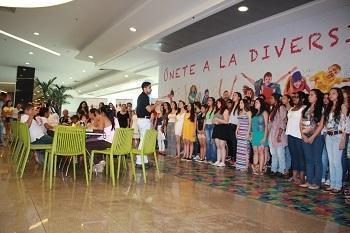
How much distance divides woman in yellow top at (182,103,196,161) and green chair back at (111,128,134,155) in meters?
3.36

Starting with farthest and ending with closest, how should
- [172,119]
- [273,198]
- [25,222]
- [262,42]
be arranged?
[172,119] → [262,42] → [273,198] → [25,222]

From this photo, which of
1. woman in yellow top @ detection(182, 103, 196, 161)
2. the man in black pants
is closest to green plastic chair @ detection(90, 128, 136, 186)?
the man in black pants

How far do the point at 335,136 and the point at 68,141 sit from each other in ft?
12.9

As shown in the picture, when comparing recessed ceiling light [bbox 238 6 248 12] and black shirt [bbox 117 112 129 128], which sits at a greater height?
recessed ceiling light [bbox 238 6 248 12]

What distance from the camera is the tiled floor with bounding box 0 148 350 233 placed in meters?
2.90

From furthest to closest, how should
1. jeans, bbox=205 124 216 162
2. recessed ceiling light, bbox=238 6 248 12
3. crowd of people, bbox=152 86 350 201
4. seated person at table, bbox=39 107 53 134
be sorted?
1. jeans, bbox=205 124 216 162
2. seated person at table, bbox=39 107 53 134
3. recessed ceiling light, bbox=238 6 248 12
4. crowd of people, bbox=152 86 350 201

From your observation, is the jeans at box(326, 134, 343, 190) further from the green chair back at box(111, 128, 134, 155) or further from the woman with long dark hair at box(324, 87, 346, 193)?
the green chair back at box(111, 128, 134, 155)

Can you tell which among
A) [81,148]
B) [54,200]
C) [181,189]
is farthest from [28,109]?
[181,189]

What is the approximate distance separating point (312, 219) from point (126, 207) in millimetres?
1983

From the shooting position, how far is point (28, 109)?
574 cm

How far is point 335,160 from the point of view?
4852mm

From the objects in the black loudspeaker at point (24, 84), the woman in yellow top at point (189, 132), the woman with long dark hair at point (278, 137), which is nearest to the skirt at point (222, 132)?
the woman in yellow top at point (189, 132)

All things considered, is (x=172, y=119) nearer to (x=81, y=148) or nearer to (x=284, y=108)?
(x=284, y=108)

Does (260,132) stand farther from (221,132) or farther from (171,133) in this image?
(171,133)
